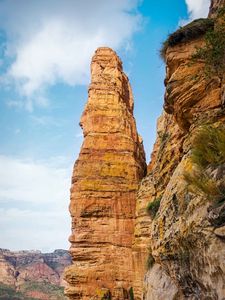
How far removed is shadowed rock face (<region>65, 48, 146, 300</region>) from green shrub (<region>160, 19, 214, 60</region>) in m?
27.4

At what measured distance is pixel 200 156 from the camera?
306 inches

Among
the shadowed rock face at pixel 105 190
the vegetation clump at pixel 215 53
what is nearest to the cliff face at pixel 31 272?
the shadowed rock face at pixel 105 190

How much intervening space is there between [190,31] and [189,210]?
690 centimetres

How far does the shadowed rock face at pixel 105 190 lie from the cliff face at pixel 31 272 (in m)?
78.3

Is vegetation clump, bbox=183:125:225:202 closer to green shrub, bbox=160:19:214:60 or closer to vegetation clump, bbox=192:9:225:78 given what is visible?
vegetation clump, bbox=192:9:225:78

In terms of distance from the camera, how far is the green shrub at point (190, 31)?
39.0 ft

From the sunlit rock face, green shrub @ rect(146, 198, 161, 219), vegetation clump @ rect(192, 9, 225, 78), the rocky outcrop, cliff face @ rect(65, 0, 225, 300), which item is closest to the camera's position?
the rocky outcrop

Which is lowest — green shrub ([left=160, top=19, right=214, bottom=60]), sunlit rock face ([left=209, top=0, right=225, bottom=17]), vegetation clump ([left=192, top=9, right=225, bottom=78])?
vegetation clump ([left=192, top=9, right=225, bottom=78])

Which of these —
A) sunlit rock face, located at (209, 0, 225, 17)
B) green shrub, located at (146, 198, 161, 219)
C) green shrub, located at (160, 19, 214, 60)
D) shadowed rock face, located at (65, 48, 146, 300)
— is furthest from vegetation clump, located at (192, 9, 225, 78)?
shadowed rock face, located at (65, 48, 146, 300)

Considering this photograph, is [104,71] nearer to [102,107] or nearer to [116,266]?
[102,107]

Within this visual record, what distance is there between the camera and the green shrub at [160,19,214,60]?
1187 cm

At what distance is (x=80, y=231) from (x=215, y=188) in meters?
32.0

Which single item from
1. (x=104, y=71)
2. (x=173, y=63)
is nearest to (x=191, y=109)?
(x=173, y=63)

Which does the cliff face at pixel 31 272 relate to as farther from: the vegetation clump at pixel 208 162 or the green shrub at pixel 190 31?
the vegetation clump at pixel 208 162
